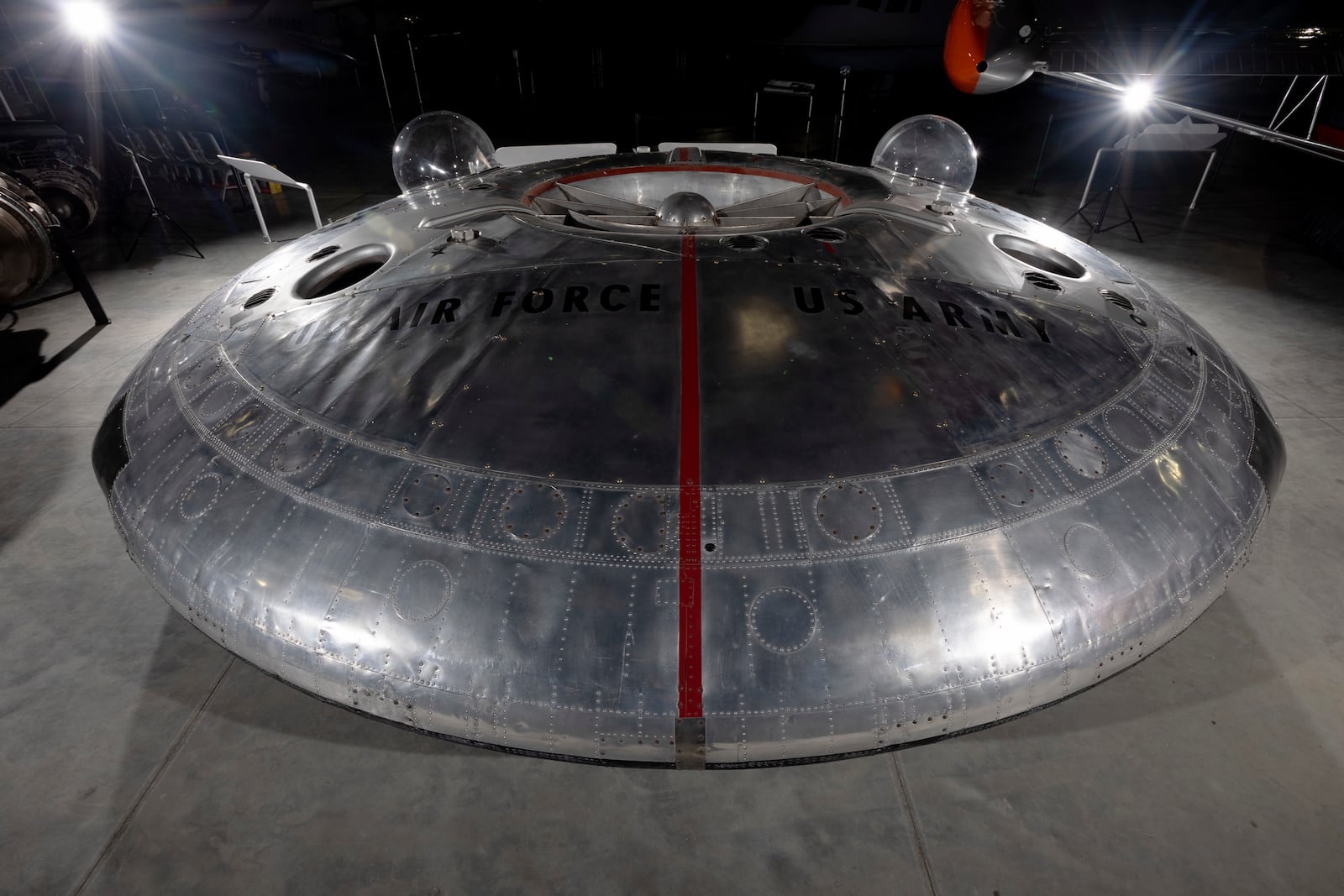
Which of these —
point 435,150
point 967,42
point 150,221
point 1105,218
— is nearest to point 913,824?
point 967,42

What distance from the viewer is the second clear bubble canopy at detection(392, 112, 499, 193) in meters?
7.31

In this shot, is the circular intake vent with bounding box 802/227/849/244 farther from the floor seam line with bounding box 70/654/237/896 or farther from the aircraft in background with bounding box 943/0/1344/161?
the floor seam line with bounding box 70/654/237/896

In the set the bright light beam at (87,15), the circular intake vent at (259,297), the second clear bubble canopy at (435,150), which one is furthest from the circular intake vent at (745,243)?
the bright light beam at (87,15)

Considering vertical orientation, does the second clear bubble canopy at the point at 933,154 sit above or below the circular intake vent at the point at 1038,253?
above

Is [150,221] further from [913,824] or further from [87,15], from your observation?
[913,824]

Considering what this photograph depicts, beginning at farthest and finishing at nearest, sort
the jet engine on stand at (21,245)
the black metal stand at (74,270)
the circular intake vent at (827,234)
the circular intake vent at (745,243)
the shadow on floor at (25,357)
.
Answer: the black metal stand at (74,270) → the jet engine on stand at (21,245) → the shadow on floor at (25,357) → the circular intake vent at (827,234) → the circular intake vent at (745,243)

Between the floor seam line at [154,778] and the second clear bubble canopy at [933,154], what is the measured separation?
25.0 ft

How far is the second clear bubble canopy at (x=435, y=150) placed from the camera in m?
7.31

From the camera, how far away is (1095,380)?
4.19 meters

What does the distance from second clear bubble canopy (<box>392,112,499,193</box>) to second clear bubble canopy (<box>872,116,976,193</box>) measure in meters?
4.64

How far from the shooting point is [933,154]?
727 centimetres

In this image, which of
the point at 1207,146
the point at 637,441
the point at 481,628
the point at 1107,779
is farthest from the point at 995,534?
the point at 1207,146

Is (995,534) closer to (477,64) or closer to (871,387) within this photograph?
(871,387)

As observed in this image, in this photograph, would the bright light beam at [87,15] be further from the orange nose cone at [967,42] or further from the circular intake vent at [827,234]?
the orange nose cone at [967,42]
